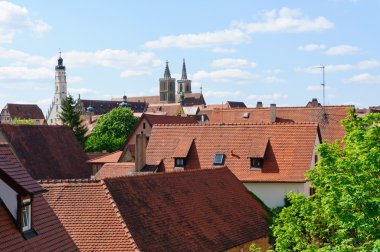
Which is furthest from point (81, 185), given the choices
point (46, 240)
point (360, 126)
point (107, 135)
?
point (107, 135)

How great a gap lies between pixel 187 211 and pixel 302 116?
27.5 m

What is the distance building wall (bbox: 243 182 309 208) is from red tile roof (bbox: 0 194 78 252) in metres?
18.5

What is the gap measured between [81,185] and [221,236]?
574cm

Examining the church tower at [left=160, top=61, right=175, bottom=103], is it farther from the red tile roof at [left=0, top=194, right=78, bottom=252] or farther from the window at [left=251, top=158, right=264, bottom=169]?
the red tile roof at [left=0, top=194, right=78, bottom=252]

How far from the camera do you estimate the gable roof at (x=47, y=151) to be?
41.3 metres

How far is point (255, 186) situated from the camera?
34.8 m

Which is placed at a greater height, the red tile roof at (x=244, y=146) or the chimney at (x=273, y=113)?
the chimney at (x=273, y=113)

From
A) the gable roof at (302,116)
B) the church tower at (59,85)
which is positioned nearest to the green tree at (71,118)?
the gable roof at (302,116)

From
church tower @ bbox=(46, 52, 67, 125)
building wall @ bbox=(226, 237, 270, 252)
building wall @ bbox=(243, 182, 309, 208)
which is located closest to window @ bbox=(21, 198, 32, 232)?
building wall @ bbox=(226, 237, 270, 252)

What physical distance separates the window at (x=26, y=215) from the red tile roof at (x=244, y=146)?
20392 mm

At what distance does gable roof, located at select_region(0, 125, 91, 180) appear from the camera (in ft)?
136

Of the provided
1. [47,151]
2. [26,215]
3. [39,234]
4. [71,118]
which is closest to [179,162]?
[47,151]

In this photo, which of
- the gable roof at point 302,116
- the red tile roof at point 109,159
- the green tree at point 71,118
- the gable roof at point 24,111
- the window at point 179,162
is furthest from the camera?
the gable roof at point 24,111

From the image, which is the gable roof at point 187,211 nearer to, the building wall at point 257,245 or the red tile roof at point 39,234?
the building wall at point 257,245
